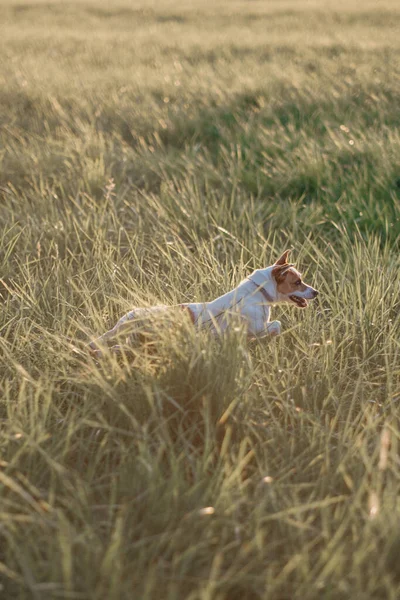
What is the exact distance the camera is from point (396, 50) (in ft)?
34.2

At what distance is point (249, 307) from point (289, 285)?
0.71 ft

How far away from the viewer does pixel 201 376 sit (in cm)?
226

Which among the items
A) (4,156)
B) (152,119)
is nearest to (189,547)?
(4,156)

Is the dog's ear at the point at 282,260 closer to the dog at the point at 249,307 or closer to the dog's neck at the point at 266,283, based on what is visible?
the dog at the point at 249,307

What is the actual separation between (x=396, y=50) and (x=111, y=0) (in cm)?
1840

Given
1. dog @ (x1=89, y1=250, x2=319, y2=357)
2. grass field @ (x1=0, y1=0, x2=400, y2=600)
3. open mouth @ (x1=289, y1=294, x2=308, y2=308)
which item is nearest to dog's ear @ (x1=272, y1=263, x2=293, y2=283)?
dog @ (x1=89, y1=250, x2=319, y2=357)

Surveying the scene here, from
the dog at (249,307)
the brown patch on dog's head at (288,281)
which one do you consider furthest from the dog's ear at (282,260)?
the brown patch on dog's head at (288,281)

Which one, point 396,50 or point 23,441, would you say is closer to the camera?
point 23,441

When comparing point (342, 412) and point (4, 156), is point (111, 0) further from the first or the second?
point (342, 412)

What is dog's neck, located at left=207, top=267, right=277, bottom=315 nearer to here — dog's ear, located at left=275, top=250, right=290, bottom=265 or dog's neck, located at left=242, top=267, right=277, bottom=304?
dog's neck, located at left=242, top=267, right=277, bottom=304

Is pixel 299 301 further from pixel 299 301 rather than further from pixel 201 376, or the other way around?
pixel 201 376

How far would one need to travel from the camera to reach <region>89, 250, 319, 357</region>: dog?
2.58 m

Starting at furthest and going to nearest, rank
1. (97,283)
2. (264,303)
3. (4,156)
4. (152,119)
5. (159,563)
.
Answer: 1. (152,119)
2. (4,156)
3. (97,283)
4. (264,303)
5. (159,563)

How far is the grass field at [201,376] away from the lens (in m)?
1.74
